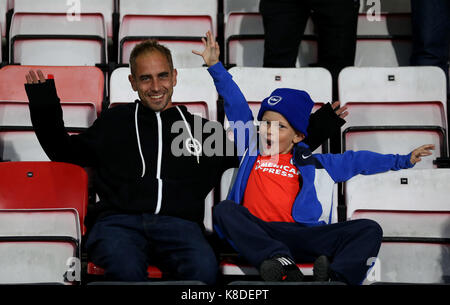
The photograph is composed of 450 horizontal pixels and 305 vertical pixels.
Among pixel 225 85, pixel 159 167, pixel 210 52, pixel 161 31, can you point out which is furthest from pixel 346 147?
pixel 161 31

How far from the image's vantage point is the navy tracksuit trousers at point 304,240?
7.86 ft

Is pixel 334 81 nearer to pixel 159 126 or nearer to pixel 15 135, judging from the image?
pixel 159 126

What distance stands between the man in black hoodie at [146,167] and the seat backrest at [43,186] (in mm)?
51

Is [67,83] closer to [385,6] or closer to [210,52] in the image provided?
[210,52]

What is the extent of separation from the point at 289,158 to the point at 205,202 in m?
0.36

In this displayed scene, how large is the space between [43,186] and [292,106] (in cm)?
98

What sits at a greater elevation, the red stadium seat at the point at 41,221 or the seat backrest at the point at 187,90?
the seat backrest at the point at 187,90

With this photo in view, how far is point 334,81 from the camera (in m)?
3.61

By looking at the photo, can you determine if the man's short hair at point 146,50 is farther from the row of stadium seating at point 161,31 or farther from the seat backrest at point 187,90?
the row of stadium seating at point 161,31

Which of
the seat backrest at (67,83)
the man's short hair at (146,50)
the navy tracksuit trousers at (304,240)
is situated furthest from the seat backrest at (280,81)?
the navy tracksuit trousers at (304,240)

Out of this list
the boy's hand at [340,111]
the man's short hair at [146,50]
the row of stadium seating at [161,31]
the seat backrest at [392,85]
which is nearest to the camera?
the man's short hair at [146,50]

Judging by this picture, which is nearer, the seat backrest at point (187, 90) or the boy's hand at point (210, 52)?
the boy's hand at point (210, 52)

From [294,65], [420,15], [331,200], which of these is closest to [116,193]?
[331,200]
